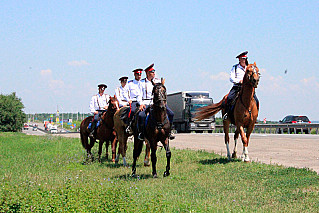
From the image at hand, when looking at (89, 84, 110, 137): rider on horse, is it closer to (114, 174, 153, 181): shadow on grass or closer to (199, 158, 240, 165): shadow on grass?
(199, 158, 240, 165): shadow on grass

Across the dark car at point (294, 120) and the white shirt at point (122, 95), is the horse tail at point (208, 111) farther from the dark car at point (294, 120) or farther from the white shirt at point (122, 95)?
the dark car at point (294, 120)

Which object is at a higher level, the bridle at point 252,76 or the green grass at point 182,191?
the bridle at point 252,76

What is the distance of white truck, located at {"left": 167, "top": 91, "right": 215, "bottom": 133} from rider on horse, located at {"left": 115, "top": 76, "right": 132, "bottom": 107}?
32066 mm

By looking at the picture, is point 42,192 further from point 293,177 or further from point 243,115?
point 243,115

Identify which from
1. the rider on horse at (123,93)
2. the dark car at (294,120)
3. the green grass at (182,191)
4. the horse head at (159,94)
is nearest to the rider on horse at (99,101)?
the rider on horse at (123,93)

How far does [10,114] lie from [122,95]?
87636 millimetres

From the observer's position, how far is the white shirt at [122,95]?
1637cm

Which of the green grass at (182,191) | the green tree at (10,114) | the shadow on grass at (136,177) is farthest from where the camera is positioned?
the green tree at (10,114)

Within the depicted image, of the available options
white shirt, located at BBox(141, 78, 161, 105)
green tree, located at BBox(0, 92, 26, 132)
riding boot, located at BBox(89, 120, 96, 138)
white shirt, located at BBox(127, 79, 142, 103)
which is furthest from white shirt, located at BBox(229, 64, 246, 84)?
green tree, located at BBox(0, 92, 26, 132)

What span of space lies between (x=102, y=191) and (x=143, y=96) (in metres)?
5.75

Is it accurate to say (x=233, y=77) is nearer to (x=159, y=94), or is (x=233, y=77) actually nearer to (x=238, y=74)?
(x=238, y=74)

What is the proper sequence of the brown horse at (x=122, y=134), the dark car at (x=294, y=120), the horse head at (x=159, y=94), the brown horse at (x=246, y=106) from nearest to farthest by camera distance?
1. the horse head at (x=159, y=94)
2. the brown horse at (x=246, y=106)
3. the brown horse at (x=122, y=134)
4. the dark car at (x=294, y=120)

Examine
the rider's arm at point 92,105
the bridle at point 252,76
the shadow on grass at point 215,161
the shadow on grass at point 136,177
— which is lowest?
the shadow on grass at point 136,177

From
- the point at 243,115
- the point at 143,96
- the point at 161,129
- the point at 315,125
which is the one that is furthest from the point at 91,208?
the point at 315,125
